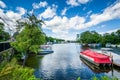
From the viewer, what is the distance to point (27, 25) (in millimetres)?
30562

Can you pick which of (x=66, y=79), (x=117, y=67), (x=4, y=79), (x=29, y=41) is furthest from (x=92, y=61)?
(x=4, y=79)

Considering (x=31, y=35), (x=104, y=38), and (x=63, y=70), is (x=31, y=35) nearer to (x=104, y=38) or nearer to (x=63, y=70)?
(x=63, y=70)

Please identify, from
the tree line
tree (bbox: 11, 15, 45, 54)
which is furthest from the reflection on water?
the tree line

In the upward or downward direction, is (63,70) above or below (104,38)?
below

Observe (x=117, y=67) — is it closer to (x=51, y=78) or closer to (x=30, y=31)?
(x=51, y=78)

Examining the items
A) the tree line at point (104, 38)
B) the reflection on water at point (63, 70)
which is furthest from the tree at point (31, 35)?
the tree line at point (104, 38)

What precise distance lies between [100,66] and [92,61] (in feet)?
12.7

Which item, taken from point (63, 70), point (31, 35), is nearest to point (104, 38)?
point (63, 70)

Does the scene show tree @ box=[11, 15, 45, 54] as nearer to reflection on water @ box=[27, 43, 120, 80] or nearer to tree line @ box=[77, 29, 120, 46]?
reflection on water @ box=[27, 43, 120, 80]

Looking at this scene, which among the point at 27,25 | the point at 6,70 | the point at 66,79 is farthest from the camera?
the point at 27,25

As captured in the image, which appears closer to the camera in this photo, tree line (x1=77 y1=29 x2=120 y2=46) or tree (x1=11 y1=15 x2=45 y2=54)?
tree (x1=11 y1=15 x2=45 y2=54)

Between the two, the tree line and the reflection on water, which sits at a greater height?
the tree line

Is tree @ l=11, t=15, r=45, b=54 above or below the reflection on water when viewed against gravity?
above

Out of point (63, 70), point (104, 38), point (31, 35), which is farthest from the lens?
point (104, 38)
